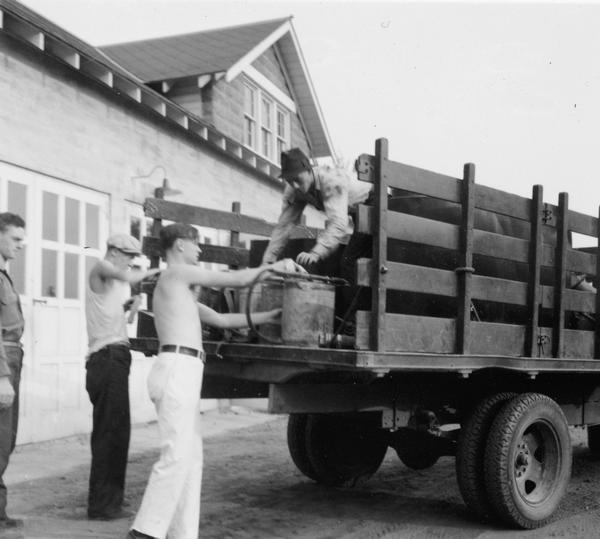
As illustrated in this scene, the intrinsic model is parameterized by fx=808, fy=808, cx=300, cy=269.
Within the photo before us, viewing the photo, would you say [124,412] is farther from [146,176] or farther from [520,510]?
[146,176]

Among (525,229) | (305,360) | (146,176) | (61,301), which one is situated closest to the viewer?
(305,360)

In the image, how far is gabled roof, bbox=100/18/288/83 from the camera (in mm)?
13141

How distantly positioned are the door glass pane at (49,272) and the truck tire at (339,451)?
3.63 meters

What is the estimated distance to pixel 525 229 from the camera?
5.79m

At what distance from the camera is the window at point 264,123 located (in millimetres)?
15023

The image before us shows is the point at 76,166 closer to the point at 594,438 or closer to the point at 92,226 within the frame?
the point at 92,226

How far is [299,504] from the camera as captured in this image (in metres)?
5.77

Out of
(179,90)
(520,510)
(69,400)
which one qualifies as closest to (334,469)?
(520,510)

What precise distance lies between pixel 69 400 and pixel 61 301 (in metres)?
1.08

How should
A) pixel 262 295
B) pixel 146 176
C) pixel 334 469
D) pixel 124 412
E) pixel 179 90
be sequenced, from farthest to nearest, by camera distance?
pixel 179 90 < pixel 146 176 < pixel 334 469 < pixel 124 412 < pixel 262 295

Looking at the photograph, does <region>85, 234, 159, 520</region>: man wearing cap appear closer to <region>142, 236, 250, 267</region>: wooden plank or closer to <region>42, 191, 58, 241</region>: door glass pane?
<region>142, 236, 250, 267</region>: wooden plank

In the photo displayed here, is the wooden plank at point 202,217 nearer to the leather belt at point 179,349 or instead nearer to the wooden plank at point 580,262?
the leather belt at point 179,349

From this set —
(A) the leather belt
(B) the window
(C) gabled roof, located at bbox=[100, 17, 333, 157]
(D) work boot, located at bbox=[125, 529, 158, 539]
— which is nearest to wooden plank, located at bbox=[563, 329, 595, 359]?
(A) the leather belt

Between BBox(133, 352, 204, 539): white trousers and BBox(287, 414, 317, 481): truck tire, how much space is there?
207 cm
